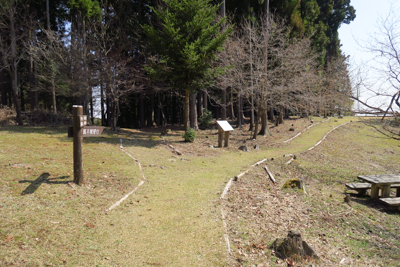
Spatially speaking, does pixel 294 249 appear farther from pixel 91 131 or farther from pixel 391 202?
pixel 91 131

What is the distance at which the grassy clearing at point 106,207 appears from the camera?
3982 millimetres

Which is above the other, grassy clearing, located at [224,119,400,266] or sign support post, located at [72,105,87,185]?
sign support post, located at [72,105,87,185]

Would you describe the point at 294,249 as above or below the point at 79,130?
below

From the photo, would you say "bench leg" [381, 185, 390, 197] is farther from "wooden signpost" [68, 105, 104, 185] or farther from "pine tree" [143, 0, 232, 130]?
"pine tree" [143, 0, 232, 130]

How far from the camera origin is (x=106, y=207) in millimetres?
5590

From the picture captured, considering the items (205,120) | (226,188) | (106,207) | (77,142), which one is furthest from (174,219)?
(205,120)

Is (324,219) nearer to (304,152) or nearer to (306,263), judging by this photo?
(306,263)

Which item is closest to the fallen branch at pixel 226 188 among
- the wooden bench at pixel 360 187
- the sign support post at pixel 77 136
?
the sign support post at pixel 77 136

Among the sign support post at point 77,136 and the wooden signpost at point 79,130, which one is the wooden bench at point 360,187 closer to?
the wooden signpost at point 79,130

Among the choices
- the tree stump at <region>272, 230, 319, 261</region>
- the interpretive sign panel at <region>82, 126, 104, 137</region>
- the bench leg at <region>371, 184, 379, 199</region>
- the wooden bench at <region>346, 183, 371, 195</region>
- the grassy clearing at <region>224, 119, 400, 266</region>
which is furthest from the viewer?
the wooden bench at <region>346, 183, 371, 195</region>

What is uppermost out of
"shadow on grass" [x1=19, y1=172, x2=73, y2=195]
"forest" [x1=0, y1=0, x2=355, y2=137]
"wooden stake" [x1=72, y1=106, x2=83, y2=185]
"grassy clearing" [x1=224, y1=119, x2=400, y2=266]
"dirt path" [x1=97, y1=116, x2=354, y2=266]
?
"forest" [x1=0, y1=0, x2=355, y2=137]

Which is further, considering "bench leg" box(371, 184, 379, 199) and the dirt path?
"bench leg" box(371, 184, 379, 199)

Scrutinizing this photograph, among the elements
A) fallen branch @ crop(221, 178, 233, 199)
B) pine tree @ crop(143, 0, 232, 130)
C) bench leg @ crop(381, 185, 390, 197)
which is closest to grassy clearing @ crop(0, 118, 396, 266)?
fallen branch @ crop(221, 178, 233, 199)

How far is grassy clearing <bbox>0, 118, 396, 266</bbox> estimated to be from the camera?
3982 millimetres
